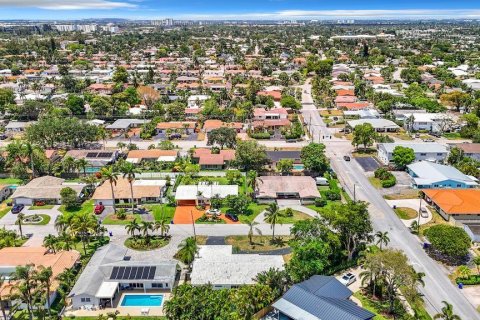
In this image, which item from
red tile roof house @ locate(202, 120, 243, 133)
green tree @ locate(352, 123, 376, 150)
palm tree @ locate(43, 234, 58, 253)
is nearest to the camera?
palm tree @ locate(43, 234, 58, 253)

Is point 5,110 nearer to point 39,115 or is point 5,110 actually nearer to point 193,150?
point 39,115

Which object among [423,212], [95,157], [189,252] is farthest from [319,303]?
[95,157]

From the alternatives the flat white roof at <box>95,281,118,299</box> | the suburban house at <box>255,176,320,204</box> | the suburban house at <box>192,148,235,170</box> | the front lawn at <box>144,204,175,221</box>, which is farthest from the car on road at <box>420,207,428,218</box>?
the flat white roof at <box>95,281,118,299</box>

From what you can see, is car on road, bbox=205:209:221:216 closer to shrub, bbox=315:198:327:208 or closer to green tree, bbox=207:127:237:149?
shrub, bbox=315:198:327:208

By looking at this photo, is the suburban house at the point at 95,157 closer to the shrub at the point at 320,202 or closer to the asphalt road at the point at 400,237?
the shrub at the point at 320,202

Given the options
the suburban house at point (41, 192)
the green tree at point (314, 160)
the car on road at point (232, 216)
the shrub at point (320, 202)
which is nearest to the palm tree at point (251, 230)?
the car on road at point (232, 216)

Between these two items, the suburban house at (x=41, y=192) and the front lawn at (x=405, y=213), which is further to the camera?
the suburban house at (x=41, y=192)

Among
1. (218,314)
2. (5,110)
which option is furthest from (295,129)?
(5,110)

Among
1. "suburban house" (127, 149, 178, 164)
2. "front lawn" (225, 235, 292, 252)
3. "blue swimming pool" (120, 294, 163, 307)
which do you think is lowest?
"blue swimming pool" (120, 294, 163, 307)
